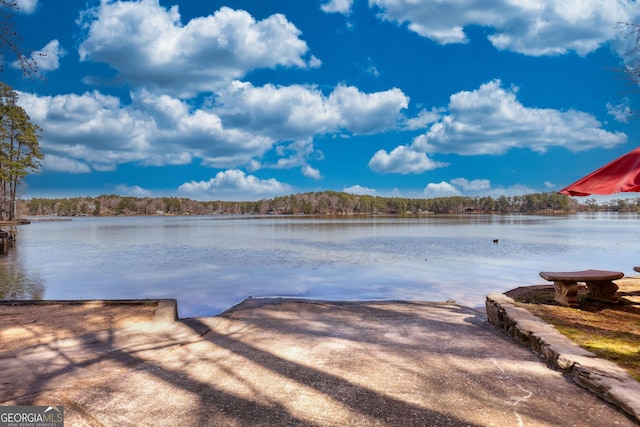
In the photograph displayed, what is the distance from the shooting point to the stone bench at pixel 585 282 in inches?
281

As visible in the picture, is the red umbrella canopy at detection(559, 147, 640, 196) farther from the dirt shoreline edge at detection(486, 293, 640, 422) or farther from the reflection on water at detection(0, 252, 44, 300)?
the reflection on water at detection(0, 252, 44, 300)

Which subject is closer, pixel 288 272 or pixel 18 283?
pixel 18 283

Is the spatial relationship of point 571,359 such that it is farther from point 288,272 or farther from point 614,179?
point 288,272

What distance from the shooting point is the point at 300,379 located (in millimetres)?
4086

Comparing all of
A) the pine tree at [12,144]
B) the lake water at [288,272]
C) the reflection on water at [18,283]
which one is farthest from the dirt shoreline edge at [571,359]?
the pine tree at [12,144]

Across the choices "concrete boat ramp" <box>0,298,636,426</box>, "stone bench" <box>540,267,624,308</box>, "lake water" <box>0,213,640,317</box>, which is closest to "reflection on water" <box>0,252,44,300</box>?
"lake water" <box>0,213,640,317</box>

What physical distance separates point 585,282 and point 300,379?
614 cm

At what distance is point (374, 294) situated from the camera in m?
11.8

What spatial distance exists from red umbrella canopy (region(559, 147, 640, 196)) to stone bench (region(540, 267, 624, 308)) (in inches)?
78.9

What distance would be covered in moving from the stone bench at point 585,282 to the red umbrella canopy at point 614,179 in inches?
78.9

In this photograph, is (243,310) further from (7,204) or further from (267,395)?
(7,204)

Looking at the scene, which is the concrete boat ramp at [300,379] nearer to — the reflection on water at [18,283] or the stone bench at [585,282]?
the stone bench at [585,282]

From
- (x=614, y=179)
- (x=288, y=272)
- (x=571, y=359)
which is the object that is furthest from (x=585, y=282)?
(x=288, y=272)

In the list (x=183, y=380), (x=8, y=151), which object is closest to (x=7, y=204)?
(x=8, y=151)
